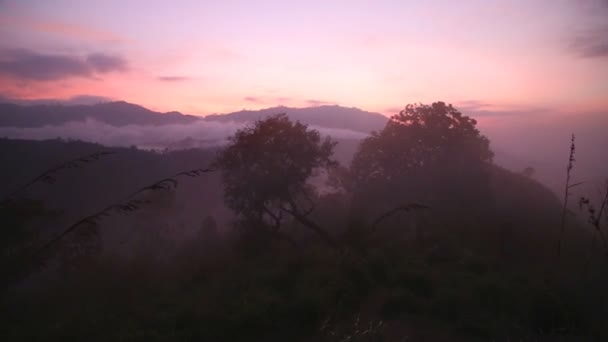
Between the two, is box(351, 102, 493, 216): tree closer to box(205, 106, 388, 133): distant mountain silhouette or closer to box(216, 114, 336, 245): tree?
box(216, 114, 336, 245): tree

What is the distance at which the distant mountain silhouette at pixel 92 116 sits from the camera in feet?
553

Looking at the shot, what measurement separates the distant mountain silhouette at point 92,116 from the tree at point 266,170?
156m

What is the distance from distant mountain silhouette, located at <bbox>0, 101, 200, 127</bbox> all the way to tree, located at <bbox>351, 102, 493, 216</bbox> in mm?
150720

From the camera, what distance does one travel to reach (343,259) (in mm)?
10828

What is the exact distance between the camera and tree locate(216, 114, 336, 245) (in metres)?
19.8

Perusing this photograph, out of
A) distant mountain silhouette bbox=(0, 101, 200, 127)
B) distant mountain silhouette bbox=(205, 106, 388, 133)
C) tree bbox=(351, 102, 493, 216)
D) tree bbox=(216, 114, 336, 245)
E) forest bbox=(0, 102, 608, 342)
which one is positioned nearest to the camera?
forest bbox=(0, 102, 608, 342)

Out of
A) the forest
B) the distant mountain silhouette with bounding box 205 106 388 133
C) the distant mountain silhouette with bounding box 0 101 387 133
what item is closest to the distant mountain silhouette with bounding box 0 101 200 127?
the distant mountain silhouette with bounding box 0 101 387 133

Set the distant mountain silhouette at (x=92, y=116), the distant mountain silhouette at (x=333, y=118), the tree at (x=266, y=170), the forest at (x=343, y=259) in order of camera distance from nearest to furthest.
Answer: the forest at (x=343, y=259) → the tree at (x=266, y=170) → the distant mountain silhouette at (x=92, y=116) → the distant mountain silhouette at (x=333, y=118)

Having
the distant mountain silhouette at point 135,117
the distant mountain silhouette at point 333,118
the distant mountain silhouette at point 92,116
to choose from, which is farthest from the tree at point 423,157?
the distant mountain silhouette at point 92,116

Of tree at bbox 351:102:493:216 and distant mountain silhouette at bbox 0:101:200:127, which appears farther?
distant mountain silhouette at bbox 0:101:200:127

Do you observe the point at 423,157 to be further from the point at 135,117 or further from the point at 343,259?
the point at 135,117

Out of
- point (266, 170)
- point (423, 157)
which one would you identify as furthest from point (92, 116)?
point (266, 170)

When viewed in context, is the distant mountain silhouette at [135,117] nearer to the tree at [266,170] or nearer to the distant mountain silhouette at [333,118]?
the distant mountain silhouette at [333,118]

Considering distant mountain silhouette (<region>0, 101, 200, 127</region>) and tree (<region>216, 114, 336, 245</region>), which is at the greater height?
distant mountain silhouette (<region>0, 101, 200, 127</region>)
